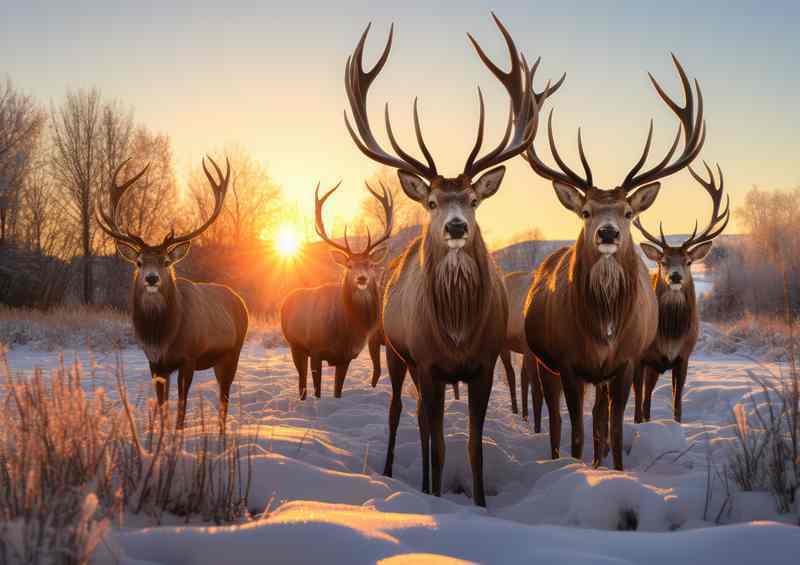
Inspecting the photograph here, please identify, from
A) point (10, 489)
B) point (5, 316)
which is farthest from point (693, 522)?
point (5, 316)

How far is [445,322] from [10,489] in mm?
2719

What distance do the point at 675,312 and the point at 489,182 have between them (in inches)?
153

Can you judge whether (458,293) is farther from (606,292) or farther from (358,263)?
(358,263)

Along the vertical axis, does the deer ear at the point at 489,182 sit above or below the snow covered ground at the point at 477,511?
Result: above

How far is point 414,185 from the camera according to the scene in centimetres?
468

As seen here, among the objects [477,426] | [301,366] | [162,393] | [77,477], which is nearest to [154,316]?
[162,393]

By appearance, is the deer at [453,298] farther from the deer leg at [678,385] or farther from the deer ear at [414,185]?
the deer leg at [678,385]

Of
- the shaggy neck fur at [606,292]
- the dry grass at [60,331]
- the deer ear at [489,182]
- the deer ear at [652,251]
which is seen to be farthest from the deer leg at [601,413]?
Answer: the dry grass at [60,331]

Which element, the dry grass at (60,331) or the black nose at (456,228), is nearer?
the black nose at (456,228)

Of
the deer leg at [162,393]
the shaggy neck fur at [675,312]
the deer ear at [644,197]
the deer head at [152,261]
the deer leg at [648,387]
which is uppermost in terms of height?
the deer ear at [644,197]

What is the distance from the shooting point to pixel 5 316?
1833 centimetres

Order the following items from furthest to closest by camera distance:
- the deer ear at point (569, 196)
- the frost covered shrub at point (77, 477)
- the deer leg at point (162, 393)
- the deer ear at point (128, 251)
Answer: the deer ear at point (128, 251)
the deer ear at point (569, 196)
the deer leg at point (162, 393)
the frost covered shrub at point (77, 477)

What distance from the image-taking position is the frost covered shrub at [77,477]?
1932mm

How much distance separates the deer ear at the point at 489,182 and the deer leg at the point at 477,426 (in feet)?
4.41
